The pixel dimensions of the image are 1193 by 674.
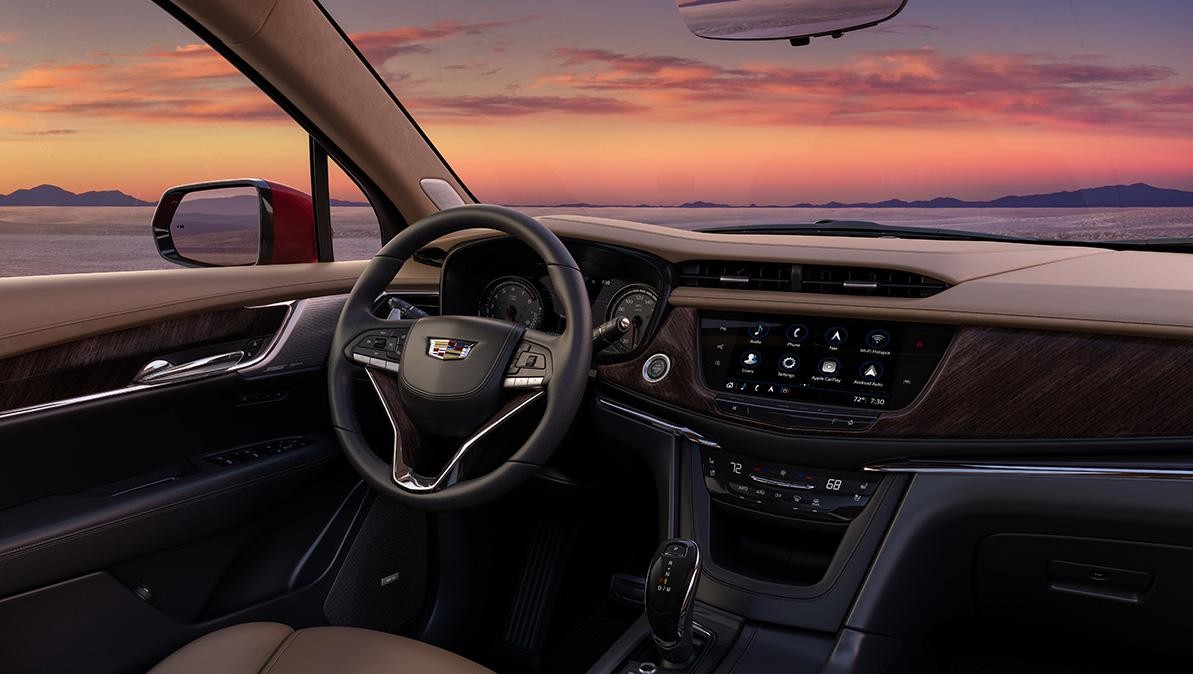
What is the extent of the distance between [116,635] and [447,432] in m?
0.79

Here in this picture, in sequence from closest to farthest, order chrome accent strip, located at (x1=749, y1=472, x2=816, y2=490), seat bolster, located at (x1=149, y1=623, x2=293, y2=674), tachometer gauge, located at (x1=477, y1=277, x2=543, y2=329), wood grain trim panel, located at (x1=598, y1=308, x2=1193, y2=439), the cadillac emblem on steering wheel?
seat bolster, located at (x1=149, y1=623, x2=293, y2=674) → wood grain trim panel, located at (x1=598, y1=308, x2=1193, y2=439) → the cadillac emblem on steering wheel → chrome accent strip, located at (x1=749, y1=472, x2=816, y2=490) → tachometer gauge, located at (x1=477, y1=277, x2=543, y2=329)

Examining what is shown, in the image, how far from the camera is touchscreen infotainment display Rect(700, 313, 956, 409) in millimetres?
1925

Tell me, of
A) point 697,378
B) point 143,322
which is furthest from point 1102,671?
point 143,322

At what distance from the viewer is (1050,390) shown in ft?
5.82

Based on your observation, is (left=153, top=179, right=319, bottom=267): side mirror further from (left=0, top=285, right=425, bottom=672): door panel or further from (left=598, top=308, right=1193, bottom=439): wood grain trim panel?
(left=598, top=308, right=1193, bottom=439): wood grain trim panel

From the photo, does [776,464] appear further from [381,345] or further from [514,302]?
[381,345]

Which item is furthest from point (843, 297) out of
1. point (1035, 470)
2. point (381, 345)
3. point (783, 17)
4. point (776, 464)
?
point (381, 345)

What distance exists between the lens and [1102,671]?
206 centimetres

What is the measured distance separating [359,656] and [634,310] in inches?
42.1

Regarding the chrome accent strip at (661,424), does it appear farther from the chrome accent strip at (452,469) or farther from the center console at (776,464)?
the chrome accent strip at (452,469)

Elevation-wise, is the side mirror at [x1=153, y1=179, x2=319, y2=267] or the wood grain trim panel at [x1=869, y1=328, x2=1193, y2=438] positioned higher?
the side mirror at [x1=153, y1=179, x2=319, y2=267]

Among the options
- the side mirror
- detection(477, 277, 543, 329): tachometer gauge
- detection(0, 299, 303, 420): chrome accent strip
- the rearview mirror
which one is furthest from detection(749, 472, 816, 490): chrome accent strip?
the side mirror

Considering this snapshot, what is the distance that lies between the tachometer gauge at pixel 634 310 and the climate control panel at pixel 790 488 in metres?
0.35

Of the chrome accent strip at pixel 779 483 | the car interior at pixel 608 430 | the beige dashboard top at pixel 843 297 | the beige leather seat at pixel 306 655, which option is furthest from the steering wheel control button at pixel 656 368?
the beige leather seat at pixel 306 655
